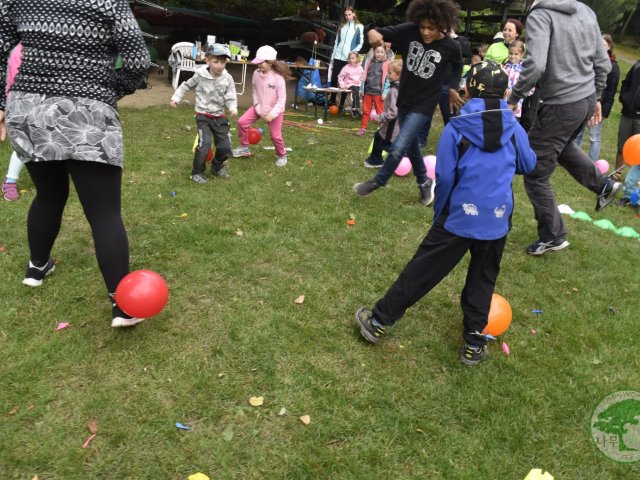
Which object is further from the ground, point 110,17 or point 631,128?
point 110,17

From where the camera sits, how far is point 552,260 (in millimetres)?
4598

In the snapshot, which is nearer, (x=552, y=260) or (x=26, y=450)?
(x=26, y=450)

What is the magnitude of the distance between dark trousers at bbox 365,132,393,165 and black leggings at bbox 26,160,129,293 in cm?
451

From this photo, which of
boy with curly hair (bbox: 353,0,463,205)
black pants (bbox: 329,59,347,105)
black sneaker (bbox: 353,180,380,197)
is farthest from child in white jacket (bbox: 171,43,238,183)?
black pants (bbox: 329,59,347,105)

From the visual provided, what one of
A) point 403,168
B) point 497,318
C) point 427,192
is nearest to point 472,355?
point 497,318

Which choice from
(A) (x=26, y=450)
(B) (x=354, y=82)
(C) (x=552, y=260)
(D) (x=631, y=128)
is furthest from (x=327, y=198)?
(B) (x=354, y=82)

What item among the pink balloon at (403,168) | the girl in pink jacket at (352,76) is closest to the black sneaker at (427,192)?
the pink balloon at (403,168)

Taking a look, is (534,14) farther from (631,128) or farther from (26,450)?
(26,450)

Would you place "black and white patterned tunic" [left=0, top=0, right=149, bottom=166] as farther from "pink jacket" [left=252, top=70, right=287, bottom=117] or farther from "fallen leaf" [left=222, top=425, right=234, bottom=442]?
"pink jacket" [left=252, top=70, right=287, bottom=117]

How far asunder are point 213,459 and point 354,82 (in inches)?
400

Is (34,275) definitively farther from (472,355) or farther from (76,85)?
(472,355)

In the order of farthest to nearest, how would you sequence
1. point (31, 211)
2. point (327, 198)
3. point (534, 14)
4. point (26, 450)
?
point (327, 198) < point (534, 14) < point (31, 211) < point (26, 450)

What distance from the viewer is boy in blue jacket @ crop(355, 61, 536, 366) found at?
2.72 meters

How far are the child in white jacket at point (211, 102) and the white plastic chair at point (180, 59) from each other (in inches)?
260
